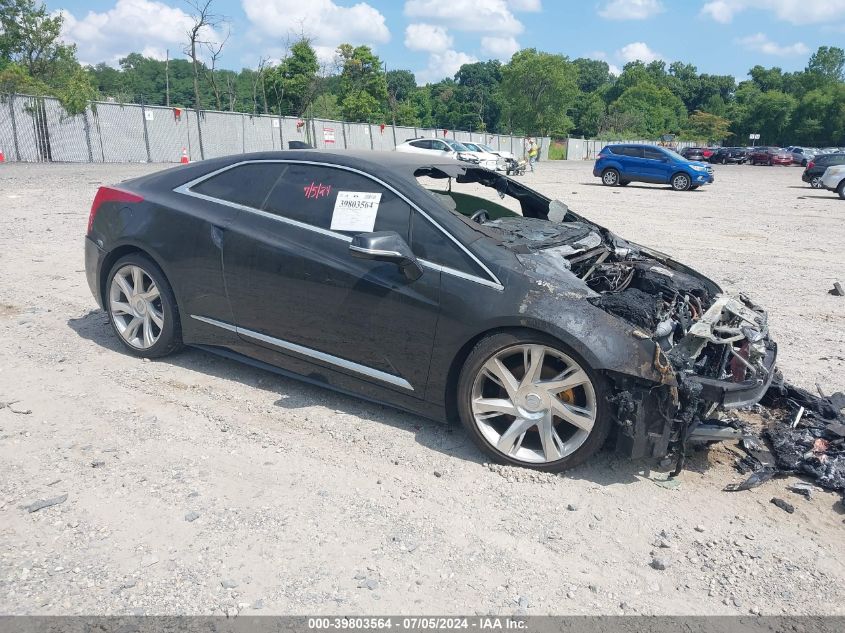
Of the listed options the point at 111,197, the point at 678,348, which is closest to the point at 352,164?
the point at 111,197

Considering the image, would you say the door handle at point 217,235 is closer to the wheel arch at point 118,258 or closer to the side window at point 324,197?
the side window at point 324,197

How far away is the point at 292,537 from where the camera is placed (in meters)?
3.07

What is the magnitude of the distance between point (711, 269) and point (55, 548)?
8.43 metres

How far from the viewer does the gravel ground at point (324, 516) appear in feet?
8.96

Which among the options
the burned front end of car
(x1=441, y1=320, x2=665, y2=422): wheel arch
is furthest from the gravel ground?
(x1=441, y1=320, x2=665, y2=422): wheel arch

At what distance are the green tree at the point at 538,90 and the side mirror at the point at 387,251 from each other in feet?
298

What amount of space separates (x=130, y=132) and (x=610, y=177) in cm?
2138

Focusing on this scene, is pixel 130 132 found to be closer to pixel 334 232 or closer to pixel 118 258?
pixel 118 258

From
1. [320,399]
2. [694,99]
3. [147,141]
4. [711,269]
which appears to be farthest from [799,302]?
[694,99]

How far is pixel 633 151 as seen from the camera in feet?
86.2

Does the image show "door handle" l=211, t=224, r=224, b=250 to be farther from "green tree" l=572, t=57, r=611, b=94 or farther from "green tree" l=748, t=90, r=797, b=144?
"green tree" l=572, t=57, r=611, b=94

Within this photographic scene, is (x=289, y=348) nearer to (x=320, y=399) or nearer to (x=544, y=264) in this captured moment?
(x=320, y=399)

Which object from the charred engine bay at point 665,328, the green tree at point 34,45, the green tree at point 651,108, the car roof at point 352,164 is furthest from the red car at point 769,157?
the car roof at point 352,164

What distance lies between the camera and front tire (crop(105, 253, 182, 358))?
16.1 ft
